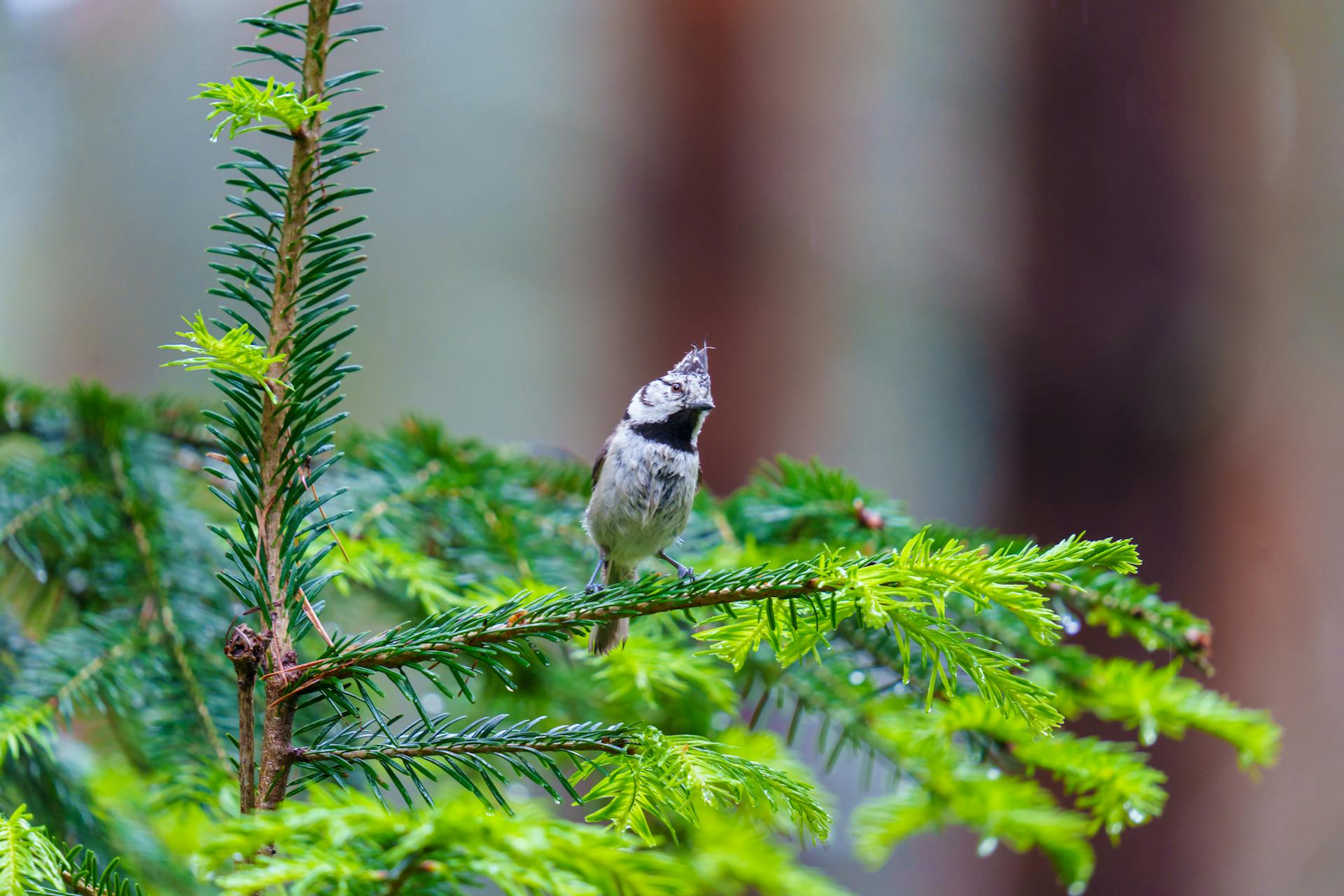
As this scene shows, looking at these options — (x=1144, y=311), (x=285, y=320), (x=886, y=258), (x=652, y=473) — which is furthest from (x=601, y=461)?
(x=886, y=258)

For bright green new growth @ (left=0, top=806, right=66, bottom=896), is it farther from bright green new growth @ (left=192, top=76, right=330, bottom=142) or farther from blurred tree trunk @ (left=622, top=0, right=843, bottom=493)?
blurred tree trunk @ (left=622, top=0, right=843, bottom=493)

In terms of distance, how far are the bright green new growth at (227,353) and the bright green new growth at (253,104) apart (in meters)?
0.12

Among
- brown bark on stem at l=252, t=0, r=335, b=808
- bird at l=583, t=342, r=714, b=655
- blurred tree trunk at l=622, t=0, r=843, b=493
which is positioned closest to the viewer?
brown bark on stem at l=252, t=0, r=335, b=808

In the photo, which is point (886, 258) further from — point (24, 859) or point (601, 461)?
point (24, 859)

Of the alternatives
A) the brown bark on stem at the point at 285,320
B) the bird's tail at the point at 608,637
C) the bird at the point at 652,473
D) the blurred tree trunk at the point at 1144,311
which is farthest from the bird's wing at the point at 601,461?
the blurred tree trunk at the point at 1144,311

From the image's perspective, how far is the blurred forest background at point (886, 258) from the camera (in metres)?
2.32

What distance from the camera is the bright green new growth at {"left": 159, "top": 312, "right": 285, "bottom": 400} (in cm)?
54

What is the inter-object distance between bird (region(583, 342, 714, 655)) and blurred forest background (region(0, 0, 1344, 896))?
717 mm

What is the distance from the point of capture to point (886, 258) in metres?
3.39

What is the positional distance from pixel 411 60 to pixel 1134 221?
2.81m

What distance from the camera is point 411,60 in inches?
141

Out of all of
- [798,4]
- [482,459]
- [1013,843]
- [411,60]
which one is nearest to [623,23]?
[798,4]

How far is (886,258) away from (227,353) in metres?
3.13

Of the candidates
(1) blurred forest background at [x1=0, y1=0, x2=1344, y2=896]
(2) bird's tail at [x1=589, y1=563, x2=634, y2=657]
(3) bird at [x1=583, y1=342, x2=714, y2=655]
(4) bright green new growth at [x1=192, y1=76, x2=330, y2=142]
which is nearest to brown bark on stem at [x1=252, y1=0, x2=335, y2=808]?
(4) bright green new growth at [x1=192, y1=76, x2=330, y2=142]
